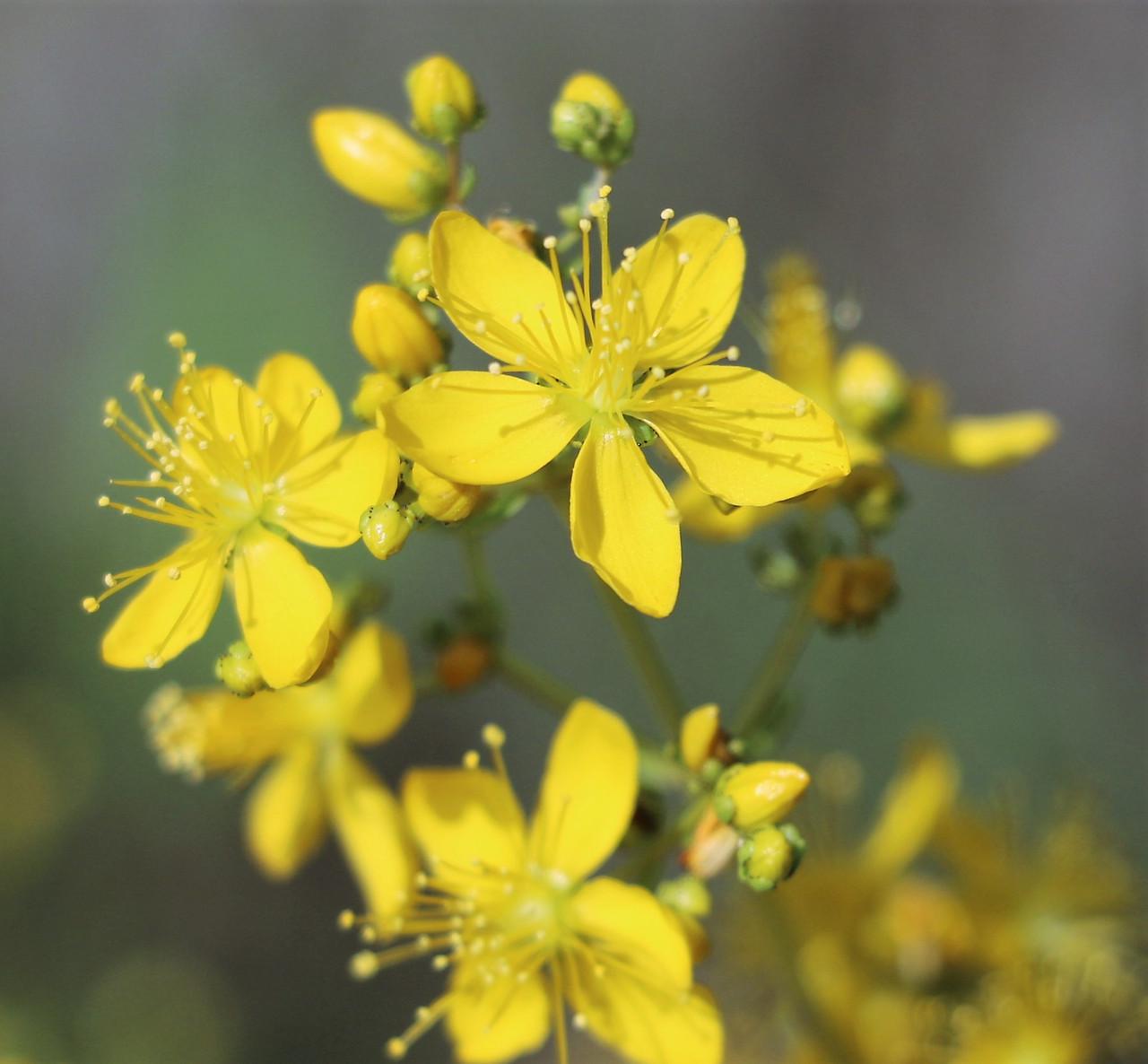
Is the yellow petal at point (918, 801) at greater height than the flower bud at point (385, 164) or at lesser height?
lesser

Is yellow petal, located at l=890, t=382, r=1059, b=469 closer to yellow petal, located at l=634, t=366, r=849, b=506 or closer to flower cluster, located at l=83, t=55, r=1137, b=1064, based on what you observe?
flower cluster, located at l=83, t=55, r=1137, b=1064

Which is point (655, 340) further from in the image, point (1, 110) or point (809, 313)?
point (1, 110)

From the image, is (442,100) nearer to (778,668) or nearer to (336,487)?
(336,487)

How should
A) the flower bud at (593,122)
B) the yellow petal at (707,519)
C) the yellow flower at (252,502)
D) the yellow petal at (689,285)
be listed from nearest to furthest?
the yellow flower at (252,502), the yellow petal at (689,285), the flower bud at (593,122), the yellow petal at (707,519)

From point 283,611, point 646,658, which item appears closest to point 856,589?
point 646,658

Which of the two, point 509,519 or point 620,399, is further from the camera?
point 509,519

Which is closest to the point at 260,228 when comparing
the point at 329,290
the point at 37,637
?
the point at 329,290

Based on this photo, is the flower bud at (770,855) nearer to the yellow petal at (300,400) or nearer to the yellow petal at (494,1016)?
the yellow petal at (494,1016)

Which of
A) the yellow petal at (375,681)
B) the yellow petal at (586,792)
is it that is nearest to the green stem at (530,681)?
the yellow petal at (375,681)
